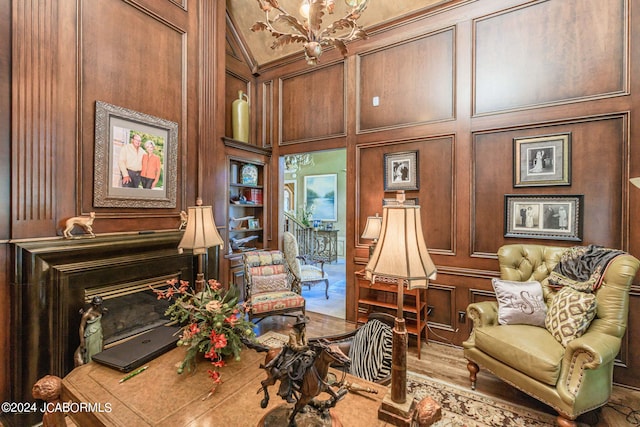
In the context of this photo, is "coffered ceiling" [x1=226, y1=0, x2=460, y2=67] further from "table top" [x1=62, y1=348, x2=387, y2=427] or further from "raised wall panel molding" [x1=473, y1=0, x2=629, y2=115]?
"table top" [x1=62, y1=348, x2=387, y2=427]

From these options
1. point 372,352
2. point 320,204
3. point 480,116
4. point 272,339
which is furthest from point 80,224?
point 320,204

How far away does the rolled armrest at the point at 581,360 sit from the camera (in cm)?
169

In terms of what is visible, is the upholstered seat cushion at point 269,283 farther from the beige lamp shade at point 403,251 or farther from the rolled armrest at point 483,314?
the beige lamp shade at point 403,251

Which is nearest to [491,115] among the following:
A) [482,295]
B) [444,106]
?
[444,106]

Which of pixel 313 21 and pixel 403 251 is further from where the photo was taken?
pixel 313 21

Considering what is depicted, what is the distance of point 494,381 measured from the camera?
2393 millimetres

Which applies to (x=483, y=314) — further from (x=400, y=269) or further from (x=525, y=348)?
(x=400, y=269)

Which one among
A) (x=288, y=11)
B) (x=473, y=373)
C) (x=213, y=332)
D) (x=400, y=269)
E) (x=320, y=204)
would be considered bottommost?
(x=473, y=373)

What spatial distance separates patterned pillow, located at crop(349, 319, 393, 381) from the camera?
154cm

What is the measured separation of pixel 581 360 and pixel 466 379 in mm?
939

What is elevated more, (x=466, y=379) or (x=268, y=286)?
(x=268, y=286)

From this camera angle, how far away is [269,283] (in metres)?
3.45

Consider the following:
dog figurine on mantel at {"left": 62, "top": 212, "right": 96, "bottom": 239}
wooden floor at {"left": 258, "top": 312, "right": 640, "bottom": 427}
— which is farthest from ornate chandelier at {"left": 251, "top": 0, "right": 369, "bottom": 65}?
dog figurine on mantel at {"left": 62, "top": 212, "right": 96, "bottom": 239}

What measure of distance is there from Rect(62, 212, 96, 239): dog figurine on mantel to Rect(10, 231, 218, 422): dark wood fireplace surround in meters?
0.07
